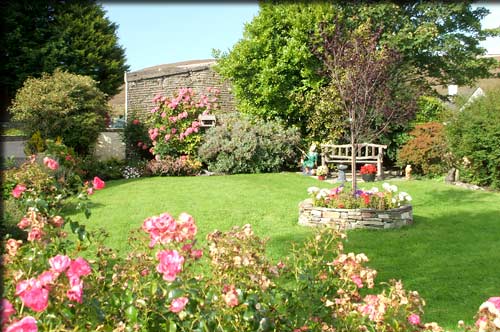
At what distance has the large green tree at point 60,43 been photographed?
20.8m

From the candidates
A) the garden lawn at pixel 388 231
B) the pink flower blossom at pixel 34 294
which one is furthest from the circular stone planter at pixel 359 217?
the pink flower blossom at pixel 34 294

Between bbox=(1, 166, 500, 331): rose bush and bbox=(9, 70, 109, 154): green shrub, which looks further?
bbox=(9, 70, 109, 154): green shrub

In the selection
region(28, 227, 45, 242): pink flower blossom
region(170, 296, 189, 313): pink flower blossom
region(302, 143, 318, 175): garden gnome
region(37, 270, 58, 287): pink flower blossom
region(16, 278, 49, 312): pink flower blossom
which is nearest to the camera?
region(16, 278, 49, 312): pink flower blossom

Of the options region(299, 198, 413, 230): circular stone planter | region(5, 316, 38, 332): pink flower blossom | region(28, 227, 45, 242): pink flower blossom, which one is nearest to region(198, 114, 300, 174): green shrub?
region(299, 198, 413, 230): circular stone planter

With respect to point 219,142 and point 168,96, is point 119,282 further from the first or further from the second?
point 168,96

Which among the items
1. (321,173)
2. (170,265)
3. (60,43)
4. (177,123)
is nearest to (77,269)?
(170,265)

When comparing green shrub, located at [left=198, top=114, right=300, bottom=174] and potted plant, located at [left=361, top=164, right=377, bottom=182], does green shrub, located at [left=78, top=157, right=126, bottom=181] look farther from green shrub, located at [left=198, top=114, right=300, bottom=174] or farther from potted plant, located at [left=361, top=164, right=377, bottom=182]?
potted plant, located at [left=361, top=164, right=377, bottom=182]

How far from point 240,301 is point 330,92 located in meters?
14.4

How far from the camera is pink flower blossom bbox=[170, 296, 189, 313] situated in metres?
1.99

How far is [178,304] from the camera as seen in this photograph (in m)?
2.00

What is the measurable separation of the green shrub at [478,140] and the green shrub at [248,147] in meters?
5.23

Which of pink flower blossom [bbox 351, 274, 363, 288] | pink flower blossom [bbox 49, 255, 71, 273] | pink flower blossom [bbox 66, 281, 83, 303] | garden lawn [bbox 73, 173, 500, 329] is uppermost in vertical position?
pink flower blossom [bbox 49, 255, 71, 273]

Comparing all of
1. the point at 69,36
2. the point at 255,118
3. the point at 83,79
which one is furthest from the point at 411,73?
the point at 69,36

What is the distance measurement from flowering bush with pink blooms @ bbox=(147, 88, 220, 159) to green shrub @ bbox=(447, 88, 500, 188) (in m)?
8.55
